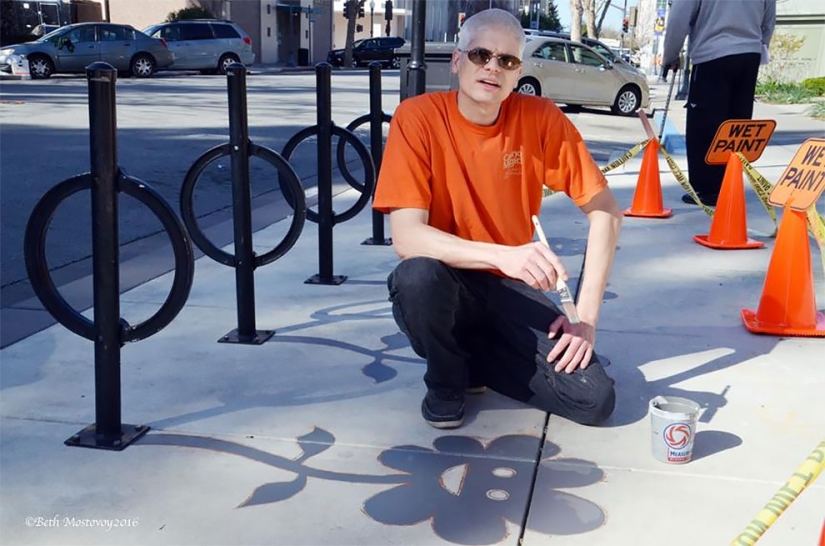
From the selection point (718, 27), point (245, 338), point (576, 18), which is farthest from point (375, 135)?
point (576, 18)

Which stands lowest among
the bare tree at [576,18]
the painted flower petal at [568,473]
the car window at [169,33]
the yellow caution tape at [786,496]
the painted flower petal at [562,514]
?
the painted flower petal at [562,514]

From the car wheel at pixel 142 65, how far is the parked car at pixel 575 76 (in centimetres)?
1201

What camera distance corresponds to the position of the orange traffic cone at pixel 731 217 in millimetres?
5840

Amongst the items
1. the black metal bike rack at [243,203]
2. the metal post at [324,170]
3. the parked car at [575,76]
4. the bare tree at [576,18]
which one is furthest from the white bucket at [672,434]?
the bare tree at [576,18]

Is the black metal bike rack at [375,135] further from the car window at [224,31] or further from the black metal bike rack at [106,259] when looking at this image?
the car window at [224,31]

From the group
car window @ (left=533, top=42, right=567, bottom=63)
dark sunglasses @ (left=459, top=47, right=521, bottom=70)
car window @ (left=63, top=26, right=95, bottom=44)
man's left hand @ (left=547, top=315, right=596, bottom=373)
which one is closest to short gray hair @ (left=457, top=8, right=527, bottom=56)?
dark sunglasses @ (left=459, top=47, right=521, bottom=70)

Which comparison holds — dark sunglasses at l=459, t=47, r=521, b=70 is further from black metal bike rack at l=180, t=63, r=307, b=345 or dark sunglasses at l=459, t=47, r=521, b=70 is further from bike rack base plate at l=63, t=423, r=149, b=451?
bike rack base plate at l=63, t=423, r=149, b=451

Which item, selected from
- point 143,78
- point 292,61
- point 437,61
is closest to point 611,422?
point 437,61

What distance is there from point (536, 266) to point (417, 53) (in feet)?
12.9

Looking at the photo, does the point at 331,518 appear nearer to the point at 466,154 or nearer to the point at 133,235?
the point at 466,154

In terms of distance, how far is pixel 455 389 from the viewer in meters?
3.19

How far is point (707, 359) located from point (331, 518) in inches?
82.8

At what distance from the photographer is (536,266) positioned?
2.71 m

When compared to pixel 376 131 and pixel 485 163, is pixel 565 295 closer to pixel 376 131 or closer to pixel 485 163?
pixel 485 163
